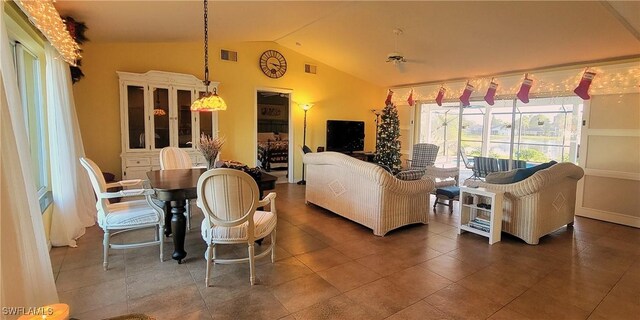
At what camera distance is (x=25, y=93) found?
11.2 ft

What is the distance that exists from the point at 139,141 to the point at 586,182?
7554 millimetres

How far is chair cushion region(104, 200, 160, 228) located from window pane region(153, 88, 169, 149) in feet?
8.29

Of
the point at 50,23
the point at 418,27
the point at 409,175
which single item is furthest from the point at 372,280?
the point at 418,27

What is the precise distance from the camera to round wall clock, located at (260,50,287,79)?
6875 millimetres

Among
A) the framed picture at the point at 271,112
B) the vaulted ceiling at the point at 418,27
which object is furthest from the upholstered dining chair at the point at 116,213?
the framed picture at the point at 271,112

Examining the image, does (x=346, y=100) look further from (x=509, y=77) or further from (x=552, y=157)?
(x=552, y=157)

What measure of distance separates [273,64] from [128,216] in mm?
4897

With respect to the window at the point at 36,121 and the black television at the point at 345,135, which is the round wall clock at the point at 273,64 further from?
the window at the point at 36,121

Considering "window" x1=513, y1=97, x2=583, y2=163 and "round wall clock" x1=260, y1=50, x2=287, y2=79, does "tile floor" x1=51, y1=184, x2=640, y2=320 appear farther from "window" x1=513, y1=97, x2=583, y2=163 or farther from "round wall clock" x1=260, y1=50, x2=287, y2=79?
"round wall clock" x1=260, y1=50, x2=287, y2=79

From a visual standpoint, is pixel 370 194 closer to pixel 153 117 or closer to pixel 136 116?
pixel 153 117

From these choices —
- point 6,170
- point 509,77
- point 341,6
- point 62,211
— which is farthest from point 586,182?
point 62,211

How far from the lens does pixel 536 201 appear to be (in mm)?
3684

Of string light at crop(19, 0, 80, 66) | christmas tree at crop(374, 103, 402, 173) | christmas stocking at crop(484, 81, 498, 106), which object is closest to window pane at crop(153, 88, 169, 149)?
string light at crop(19, 0, 80, 66)

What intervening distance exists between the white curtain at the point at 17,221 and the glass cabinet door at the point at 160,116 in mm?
3406
